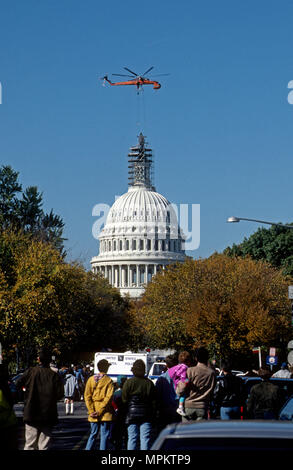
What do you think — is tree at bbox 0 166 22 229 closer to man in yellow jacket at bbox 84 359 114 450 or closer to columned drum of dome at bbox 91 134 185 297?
man in yellow jacket at bbox 84 359 114 450

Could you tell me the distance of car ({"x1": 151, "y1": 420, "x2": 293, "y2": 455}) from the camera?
5332mm

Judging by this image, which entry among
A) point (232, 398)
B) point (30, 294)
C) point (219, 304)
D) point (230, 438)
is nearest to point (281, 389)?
point (232, 398)

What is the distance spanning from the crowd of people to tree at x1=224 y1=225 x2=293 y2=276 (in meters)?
68.0

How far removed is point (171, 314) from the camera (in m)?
69.2

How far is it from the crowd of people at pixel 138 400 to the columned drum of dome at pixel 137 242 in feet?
516

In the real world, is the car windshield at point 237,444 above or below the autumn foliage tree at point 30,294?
below

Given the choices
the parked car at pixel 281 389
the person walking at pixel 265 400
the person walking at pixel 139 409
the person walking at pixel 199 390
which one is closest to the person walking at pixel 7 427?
the person walking at pixel 139 409

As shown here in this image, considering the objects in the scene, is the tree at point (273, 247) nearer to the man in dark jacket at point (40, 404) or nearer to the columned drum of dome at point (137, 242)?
the man in dark jacket at point (40, 404)

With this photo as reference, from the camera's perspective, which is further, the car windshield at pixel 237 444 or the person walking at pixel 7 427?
the person walking at pixel 7 427

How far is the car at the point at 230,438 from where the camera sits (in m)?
Result: 5.33

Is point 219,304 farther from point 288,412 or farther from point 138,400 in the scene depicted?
point 288,412

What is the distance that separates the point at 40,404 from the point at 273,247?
7398 cm
